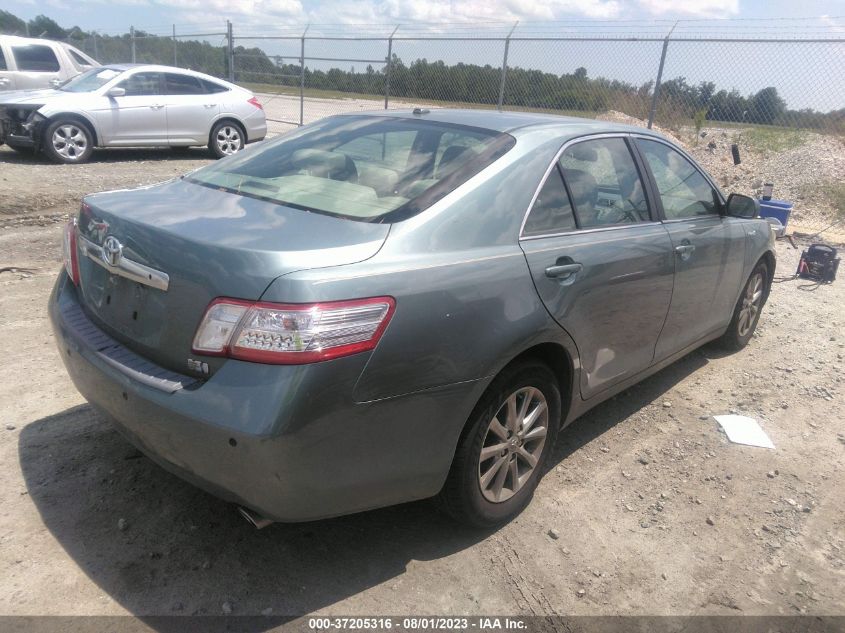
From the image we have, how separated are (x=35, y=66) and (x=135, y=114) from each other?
3986mm

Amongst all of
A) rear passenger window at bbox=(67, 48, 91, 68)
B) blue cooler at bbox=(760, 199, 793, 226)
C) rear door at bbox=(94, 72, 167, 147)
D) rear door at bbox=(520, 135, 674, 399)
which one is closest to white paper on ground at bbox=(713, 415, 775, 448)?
rear door at bbox=(520, 135, 674, 399)

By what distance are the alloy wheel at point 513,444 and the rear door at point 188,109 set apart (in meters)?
10.6

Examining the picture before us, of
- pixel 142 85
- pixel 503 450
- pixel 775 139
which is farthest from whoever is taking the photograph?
pixel 775 139

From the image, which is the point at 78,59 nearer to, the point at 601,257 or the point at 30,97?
the point at 30,97

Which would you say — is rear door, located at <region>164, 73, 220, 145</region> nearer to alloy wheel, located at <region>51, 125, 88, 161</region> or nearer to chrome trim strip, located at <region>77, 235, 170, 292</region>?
alloy wheel, located at <region>51, 125, 88, 161</region>

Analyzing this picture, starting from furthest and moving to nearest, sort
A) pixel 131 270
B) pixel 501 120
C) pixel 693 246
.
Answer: pixel 693 246 < pixel 501 120 < pixel 131 270

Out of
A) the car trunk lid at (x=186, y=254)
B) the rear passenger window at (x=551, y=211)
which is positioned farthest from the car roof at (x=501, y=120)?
the car trunk lid at (x=186, y=254)

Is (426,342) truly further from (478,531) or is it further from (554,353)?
(478,531)

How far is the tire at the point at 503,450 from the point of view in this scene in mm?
2645

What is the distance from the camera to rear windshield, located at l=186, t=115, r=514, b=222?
8.80 ft

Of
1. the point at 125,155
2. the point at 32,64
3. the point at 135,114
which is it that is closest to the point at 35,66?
the point at 32,64

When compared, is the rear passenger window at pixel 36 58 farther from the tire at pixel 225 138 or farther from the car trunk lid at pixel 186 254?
the car trunk lid at pixel 186 254

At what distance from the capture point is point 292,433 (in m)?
2.07

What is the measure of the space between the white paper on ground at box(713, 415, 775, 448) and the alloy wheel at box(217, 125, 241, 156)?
10309mm
